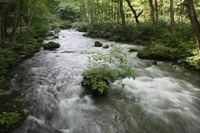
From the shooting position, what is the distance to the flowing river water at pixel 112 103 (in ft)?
18.9

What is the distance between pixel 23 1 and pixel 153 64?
357 inches

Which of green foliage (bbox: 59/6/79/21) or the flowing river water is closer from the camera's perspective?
the flowing river water

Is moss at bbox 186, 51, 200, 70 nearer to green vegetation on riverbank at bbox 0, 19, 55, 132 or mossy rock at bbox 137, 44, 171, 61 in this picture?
mossy rock at bbox 137, 44, 171, 61

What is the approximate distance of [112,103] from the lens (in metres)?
6.98

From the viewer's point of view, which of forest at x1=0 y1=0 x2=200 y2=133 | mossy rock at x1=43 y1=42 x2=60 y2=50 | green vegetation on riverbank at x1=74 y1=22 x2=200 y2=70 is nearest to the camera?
forest at x1=0 y1=0 x2=200 y2=133

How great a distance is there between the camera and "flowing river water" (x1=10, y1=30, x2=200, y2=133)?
227 inches

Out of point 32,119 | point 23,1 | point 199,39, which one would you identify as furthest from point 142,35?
point 32,119

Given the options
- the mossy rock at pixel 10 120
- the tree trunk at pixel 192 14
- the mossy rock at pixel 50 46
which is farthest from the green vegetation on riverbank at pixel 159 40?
the mossy rock at pixel 10 120

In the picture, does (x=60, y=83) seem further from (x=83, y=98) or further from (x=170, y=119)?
(x=170, y=119)

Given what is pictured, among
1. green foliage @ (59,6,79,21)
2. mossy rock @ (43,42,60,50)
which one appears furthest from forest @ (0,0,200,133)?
A: green foliage @ (59,6,79,21)

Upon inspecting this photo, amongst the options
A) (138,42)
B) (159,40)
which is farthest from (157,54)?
(138,42)

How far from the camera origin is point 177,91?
8227 millimetres

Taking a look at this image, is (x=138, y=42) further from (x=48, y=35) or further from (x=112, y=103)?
(x=112, y=103)

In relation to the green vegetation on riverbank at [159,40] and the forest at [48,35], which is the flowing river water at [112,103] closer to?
the forest at [48,35]
